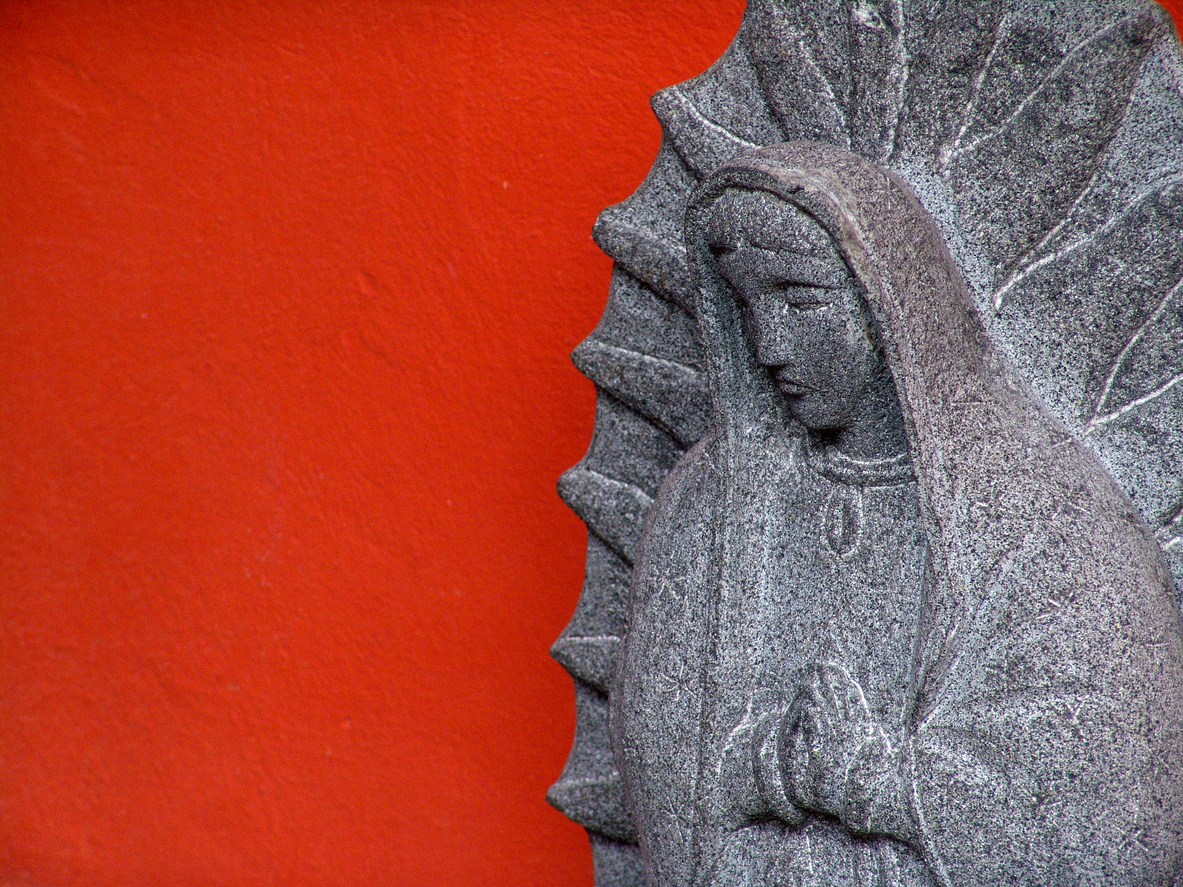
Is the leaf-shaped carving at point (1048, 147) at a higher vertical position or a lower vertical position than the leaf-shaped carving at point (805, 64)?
lower

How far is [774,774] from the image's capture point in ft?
4.93

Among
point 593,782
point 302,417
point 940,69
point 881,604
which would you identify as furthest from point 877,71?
point 302,417

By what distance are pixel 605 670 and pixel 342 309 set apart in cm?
99

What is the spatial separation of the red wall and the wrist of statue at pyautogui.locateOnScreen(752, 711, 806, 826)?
862 mm

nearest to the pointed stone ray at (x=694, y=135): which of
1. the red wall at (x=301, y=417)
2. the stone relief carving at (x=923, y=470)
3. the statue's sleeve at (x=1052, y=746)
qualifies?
the stone relief carving at (x=923, y=470)

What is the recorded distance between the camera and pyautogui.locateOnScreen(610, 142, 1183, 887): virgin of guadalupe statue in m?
1.38

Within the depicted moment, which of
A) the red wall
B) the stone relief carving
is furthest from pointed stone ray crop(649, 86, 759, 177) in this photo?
the red wall

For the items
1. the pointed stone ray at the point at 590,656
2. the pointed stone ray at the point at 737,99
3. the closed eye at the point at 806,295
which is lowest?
the pointed stone ray at the point at 590,656

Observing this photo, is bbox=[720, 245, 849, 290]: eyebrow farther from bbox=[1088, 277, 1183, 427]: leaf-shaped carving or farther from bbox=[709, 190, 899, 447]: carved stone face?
bbox=[1088, 277, 1183, 427]: leaf-shaped carving

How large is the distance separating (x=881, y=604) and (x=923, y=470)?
0.64 feet

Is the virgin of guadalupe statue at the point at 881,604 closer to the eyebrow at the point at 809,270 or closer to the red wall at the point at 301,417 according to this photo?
the eyebrow at the point at 809,270

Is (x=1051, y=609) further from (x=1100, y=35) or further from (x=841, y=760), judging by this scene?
(x=1100, y=35)

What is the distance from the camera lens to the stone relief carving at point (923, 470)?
4.58 feet

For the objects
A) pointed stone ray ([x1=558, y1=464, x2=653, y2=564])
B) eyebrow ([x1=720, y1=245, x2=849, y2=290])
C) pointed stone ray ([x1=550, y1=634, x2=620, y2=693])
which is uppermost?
eyebrow ([x1=720, y1=245, x2=849, y2=290])
